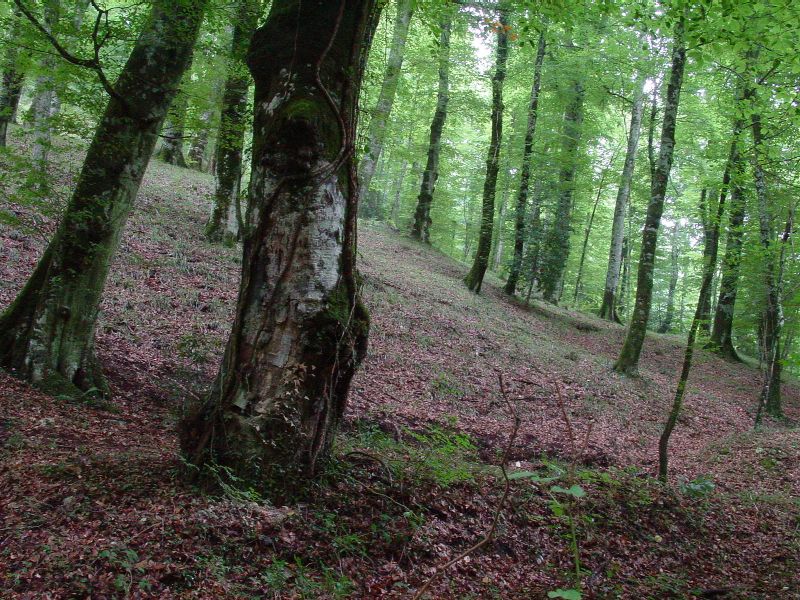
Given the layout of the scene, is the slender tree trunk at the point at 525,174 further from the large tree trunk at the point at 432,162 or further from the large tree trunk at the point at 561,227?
the large tree trunk at the point at 432,162

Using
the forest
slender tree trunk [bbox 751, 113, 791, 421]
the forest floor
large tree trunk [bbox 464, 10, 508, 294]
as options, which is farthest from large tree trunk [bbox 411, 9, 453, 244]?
the forest floor

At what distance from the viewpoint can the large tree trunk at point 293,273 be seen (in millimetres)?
3463

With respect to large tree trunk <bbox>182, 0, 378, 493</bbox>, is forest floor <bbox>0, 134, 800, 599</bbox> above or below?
below

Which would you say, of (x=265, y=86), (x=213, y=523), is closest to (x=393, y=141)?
(x=265, y=86)

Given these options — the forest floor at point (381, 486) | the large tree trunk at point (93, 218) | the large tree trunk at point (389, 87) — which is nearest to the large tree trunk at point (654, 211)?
the forest floor at point (381, 486)

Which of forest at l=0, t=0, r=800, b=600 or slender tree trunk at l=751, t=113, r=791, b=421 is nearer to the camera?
forest at l=0, t=0, r=800, b=600

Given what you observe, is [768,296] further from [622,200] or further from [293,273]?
[293,273]

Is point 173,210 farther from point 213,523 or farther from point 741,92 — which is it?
point 741,92

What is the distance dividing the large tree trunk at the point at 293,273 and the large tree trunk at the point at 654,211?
11382 millimetres

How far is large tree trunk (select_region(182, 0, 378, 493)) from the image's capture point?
136 inches

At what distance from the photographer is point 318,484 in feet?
12.0

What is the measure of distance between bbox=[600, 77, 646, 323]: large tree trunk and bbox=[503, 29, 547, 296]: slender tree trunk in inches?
155

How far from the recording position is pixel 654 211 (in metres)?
13.3

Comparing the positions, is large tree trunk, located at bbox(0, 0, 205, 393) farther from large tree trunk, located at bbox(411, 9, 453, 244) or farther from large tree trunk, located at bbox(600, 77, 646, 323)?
large tree trunk, located at bbox(600, 77, 646, 323)
